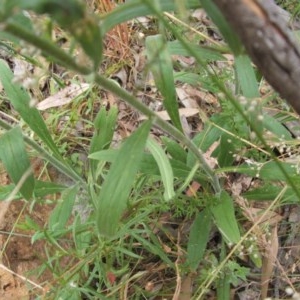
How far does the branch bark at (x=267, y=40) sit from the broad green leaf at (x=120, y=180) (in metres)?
0.47

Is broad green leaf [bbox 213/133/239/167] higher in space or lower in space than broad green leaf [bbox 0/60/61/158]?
lower

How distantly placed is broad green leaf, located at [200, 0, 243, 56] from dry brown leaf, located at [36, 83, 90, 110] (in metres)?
1.42

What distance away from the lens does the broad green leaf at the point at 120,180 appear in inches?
52.6

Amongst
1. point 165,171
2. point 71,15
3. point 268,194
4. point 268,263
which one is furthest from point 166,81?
point 71,15

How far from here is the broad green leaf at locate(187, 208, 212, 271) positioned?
6.33ft

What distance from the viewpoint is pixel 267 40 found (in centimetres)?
85

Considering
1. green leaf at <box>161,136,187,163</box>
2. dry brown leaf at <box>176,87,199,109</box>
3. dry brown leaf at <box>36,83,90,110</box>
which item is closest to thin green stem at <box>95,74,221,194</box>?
green leaf at <box>161,136,187,163</box>

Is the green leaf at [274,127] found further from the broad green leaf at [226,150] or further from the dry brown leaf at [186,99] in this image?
the dry brown leaf at [186,99]

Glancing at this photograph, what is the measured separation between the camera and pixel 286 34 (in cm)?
87

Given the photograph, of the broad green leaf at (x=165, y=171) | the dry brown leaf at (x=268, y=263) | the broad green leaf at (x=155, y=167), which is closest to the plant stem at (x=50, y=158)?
the broad green leaf at (x=155, y=167)

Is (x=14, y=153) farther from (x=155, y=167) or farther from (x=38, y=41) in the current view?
(x=38, y=41)

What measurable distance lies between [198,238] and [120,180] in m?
0.66

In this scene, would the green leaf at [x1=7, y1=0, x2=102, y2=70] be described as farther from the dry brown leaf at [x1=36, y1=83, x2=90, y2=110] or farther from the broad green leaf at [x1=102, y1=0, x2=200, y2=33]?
the dry brown leaf at [x1=36, y1=83, x2=90, y2=110]

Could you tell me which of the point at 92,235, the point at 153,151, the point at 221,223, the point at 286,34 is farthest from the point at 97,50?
the point at 92,235
